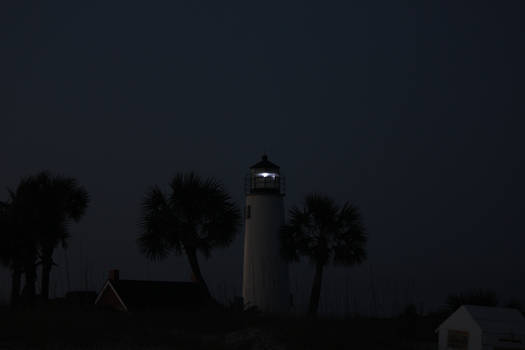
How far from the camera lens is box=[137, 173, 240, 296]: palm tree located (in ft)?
86.0

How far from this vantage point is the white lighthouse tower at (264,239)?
25922 mm

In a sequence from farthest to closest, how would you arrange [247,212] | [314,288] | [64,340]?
[247,212] < [314,288] < [64,340]

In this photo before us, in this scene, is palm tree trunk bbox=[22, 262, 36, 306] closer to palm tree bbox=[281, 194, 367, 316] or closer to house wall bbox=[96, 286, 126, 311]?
house wall bbox=[96, 286, 126, 311]

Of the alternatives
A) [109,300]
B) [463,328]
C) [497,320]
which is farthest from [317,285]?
[497,320]

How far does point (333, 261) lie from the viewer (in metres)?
26.4

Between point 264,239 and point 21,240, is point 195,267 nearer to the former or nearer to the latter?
point 264,239

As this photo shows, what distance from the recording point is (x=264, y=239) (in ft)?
87.8

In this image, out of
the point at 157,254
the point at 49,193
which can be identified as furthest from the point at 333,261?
the point at 49,193

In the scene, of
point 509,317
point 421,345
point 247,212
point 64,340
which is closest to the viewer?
point 509,317

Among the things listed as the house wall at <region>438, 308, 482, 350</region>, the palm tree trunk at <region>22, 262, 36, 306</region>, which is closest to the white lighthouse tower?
the palm tree trunk at <region>22, 262, 36, 306</region>

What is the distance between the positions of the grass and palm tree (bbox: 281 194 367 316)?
21.1ft

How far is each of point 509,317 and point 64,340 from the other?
10.5 meters

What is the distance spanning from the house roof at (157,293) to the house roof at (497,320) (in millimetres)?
13612

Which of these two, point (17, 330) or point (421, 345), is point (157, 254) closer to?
point (17, 330)
